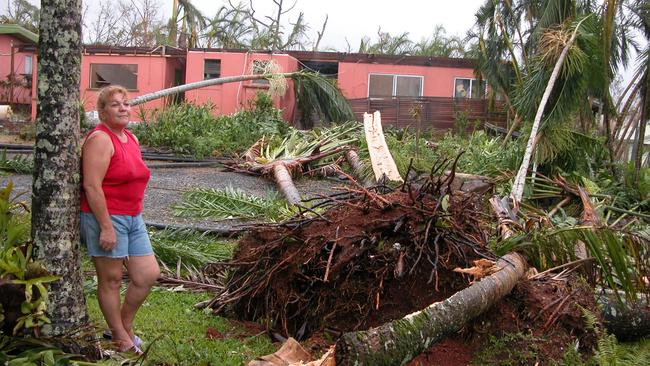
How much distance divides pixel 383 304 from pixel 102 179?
6.66ft

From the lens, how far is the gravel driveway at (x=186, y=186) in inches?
346

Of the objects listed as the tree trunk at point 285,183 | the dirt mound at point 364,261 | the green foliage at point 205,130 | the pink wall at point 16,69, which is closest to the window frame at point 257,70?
the green foliage at point 205,130

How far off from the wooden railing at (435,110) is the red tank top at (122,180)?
59.1 ft

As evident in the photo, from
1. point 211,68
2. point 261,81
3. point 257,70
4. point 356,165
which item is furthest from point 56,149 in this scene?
point 211,68

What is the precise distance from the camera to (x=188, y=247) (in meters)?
7.00

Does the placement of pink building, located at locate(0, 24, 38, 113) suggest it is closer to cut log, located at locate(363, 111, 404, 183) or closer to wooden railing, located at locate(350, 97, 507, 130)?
wooden railing, located at locate(350, 97, 507, 130)

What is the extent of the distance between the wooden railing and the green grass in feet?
55.6

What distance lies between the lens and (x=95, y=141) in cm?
396

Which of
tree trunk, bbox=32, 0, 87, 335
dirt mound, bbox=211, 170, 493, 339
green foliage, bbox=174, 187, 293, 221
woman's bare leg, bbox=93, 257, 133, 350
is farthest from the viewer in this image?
green foliage, bbox=174, 187, 293, 221

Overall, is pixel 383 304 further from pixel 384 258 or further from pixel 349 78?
pixel 349 78

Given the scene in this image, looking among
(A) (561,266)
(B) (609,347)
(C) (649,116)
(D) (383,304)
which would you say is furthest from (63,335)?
(C) (649,116)

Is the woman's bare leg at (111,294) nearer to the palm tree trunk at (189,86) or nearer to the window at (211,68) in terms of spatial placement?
the palm tree trunk at (189,86)

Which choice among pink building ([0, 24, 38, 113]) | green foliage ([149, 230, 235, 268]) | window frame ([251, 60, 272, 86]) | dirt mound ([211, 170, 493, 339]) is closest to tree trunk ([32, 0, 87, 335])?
dirt mound ([211, 170, 493, 339])

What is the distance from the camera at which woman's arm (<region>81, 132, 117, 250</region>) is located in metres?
3.89
